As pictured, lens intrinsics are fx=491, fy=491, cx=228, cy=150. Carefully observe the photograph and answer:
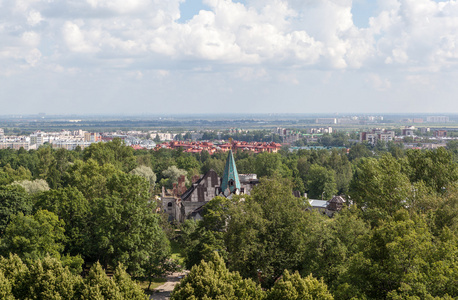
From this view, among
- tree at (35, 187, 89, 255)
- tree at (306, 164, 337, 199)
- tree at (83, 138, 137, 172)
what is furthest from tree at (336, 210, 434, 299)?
tree at (306, 164, 337, 199)

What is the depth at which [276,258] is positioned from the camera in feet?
107

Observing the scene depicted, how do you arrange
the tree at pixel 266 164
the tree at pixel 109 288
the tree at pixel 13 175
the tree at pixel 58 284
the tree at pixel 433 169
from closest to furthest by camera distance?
the tree at pixel 109 288
the tree at pixel 58 284
the tree at pixel 433 169
the tree at pixel 13 175
the tree at pixel 266 164

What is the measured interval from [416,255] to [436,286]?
6.08 feet

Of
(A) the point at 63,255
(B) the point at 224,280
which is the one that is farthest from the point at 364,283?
(A) the point at 63,255

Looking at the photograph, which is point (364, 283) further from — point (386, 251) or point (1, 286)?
point (1, 286)

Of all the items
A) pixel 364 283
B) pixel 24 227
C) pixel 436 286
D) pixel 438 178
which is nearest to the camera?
pixel 436 286

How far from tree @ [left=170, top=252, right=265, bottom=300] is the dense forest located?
60 millimetres

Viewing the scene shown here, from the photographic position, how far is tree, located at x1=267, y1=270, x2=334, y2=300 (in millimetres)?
23938

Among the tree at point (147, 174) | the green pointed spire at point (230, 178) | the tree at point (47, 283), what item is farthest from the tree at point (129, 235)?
the tree at point (147, 174)

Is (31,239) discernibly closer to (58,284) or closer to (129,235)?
(129,235)

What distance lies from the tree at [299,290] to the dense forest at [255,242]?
54mm

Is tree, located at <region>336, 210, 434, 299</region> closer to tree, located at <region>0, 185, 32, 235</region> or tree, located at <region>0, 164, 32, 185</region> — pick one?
tree, located at <region>0, 185, 32, 235</region>

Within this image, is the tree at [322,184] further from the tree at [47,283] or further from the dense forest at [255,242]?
the tree at [47,283]

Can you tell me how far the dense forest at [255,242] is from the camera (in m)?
25.1
